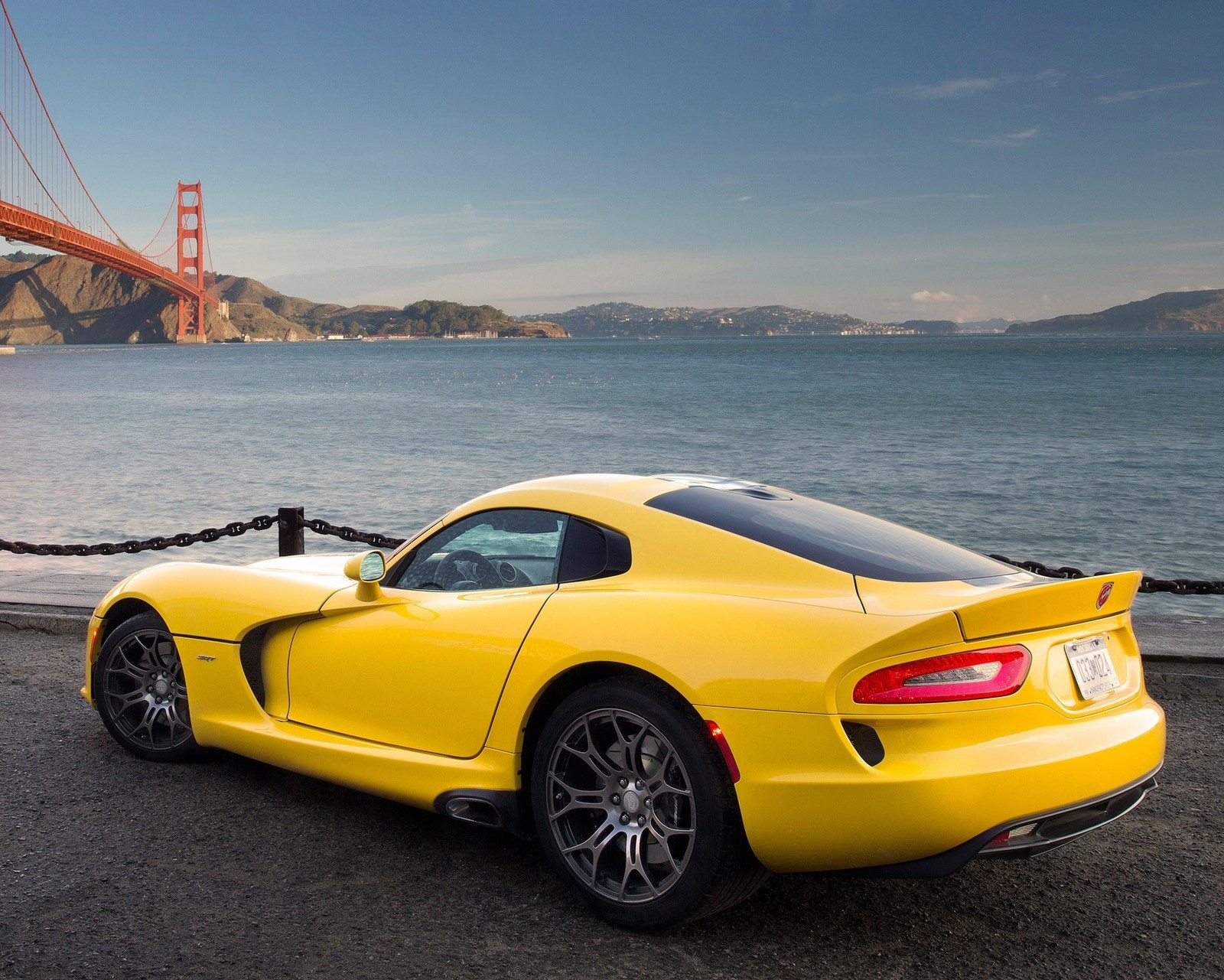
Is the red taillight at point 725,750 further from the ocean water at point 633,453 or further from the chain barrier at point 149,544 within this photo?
the ocean water at point 633,453

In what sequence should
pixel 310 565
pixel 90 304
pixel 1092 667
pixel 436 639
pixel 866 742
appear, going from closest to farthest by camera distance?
pixel 866 742, pixel 1092 667, pixel 436 639, pixel 310 565, pixel 90 304

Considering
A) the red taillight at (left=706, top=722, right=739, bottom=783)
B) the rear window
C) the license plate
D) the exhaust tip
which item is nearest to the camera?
the red taillight at (left=706, top=722, right=739, bottom=783)

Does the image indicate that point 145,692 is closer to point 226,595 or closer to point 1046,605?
point 226,595

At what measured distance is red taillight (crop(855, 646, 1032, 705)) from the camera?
9.07 feet

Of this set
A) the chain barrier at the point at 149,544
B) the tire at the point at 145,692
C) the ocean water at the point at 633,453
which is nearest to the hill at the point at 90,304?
the ocean water at the point at 633,453

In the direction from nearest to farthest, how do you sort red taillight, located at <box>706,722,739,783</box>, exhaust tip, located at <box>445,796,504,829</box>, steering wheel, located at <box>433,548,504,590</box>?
red taillight, located at <box>706,722,739,783</box>
exhaust tip, located at <box>445,796,504,829</box>
steering wheel, located at <box>433,548,504,590</box>

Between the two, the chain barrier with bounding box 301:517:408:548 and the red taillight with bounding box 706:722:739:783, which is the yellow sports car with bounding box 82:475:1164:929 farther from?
the chain barrier with bounding box 301:517:408:548

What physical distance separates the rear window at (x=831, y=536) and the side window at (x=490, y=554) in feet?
1.22

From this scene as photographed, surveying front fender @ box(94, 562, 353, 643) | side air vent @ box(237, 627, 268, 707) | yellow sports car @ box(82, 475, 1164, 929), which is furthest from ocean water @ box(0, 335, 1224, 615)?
yellow sports car @ box(82, 475, 1164, 929)

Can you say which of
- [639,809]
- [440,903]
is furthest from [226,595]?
[639,809]

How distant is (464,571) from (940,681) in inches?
66.9

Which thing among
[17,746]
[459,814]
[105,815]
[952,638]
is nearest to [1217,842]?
[952,638]

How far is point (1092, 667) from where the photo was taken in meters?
3.09

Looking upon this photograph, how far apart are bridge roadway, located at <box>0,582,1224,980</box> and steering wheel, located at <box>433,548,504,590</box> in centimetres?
92
